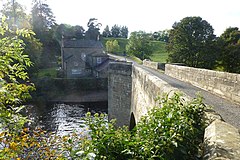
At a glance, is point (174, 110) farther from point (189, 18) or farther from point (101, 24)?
point (101, 24)

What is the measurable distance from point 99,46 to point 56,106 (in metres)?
20.1

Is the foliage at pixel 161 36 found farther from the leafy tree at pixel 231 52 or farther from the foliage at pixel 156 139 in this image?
the foliage at pixel 156 139

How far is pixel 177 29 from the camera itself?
29516mm

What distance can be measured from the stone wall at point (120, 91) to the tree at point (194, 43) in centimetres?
1565

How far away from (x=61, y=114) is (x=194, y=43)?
19.5 meters

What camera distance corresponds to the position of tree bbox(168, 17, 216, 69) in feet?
89.2

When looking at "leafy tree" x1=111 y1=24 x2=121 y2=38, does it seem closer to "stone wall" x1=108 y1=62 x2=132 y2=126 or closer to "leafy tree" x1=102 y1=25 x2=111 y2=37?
"leafy tree" x1=102 y1=25 x2=111 y2=37

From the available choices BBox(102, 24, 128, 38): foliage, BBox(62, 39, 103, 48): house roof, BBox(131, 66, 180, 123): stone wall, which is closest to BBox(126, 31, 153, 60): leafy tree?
BBox(62, 39, 103, 48): house roof

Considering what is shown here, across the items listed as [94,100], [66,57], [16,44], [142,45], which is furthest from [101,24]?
[16,44]

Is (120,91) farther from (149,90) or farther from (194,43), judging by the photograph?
(194,43)

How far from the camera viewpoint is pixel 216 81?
7.32m

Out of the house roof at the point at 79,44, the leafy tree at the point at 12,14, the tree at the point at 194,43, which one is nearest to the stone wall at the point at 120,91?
the leafy tree at the point at 12,14

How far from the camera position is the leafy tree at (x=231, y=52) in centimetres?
2541

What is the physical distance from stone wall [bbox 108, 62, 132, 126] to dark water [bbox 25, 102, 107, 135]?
564 centimetres
